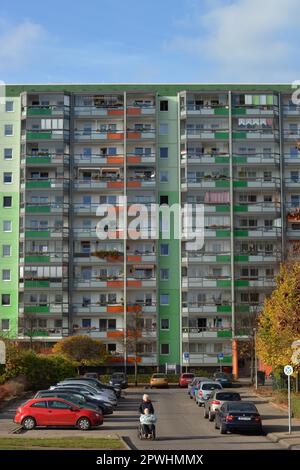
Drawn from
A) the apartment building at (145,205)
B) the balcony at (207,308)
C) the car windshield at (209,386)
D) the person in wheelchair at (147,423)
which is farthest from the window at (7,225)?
the person in wheelchair at (147,423)

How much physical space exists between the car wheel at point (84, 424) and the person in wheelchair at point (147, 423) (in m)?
4.38

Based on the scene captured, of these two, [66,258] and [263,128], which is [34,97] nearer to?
[66,258]

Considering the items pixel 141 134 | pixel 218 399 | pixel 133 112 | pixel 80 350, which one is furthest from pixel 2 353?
pixel 133 112

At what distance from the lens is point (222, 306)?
89625 millimetres

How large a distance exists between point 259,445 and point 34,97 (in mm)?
70279

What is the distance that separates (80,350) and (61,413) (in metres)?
44.9

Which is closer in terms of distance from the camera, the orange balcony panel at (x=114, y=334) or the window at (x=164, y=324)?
the orange balcony panel at (x=114, y=334)

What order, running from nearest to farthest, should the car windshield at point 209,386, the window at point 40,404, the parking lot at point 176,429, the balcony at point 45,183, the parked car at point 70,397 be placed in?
the parking lot at point 176,429, the window at point 40,404, the parked car at point 70,397, the car windshield at point 209,386, the balcony at point 45,183

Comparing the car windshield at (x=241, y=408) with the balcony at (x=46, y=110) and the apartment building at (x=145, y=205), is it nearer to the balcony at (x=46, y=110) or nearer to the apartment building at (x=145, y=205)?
the apartment building at (x=145, y=205)

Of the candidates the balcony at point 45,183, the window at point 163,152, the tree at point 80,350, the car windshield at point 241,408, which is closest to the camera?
the car windshield at point 241,408

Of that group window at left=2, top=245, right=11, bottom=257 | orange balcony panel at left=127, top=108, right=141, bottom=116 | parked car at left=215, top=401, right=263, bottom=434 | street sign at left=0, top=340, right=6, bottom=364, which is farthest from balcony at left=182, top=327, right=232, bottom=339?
parked car at left=215, top=401, right=263, bottom=434

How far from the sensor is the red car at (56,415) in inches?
1350

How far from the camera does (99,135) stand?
9238 cm
